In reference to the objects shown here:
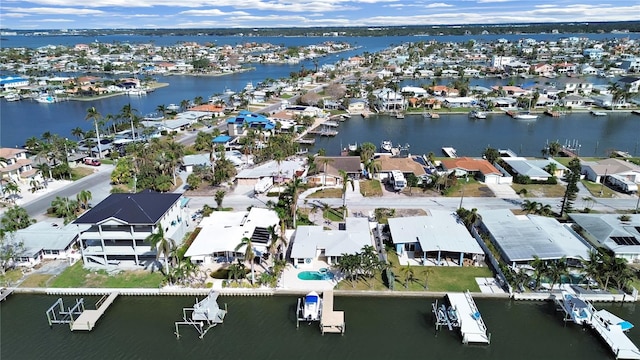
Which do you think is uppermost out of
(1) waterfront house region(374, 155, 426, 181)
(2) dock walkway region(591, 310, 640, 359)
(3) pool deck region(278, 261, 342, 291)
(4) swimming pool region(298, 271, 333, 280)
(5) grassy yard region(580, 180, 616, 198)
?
(1) waterfront house region(374, 155, 426, 181)

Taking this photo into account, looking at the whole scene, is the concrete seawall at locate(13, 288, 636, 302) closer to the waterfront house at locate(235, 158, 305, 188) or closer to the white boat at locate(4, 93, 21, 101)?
the waterfront house at locate(235, 158, 305, 188)

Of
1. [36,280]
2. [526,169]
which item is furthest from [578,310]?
[36,280]

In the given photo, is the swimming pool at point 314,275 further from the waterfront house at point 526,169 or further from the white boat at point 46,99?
the white boat at point 46,99

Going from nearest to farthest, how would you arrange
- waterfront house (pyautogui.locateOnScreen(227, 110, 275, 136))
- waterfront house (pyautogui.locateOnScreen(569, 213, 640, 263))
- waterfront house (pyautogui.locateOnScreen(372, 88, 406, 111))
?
waterfront house (pyautogui.locateOnScreen(569, 213, 640, 263)), waterfront house (pyautogui.locateOnScreen(227, 110, 275, 136)), waterfront house (pyautogui.locateOnScreen(372, 88, 406, 111))

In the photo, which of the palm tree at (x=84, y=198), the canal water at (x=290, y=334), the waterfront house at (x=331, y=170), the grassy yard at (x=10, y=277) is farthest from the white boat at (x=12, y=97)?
the canal water at (x=290, y=334)

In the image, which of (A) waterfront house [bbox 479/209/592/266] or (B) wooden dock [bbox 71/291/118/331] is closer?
(B) wooden dock [bbox 71/291/118/331]

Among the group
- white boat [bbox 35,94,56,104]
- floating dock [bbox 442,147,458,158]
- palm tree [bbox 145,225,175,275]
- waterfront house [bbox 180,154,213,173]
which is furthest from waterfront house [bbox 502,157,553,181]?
white boat [bbox 35,94,56,104]

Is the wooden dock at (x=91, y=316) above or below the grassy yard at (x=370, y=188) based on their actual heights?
below
